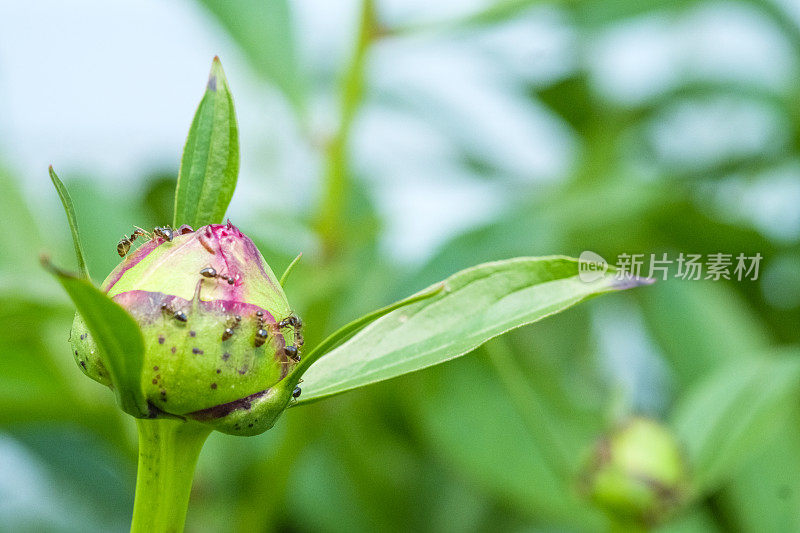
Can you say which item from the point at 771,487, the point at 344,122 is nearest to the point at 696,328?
the point at 771,487

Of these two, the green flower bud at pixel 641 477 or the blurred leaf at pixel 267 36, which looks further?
the blurred leaf at pixel 267 36

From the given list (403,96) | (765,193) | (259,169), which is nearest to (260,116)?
(259,169)

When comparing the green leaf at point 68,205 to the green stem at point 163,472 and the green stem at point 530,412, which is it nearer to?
the green stem at point 163,472

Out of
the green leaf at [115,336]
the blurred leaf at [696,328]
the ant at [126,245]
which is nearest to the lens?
the green leaf at [115,336]

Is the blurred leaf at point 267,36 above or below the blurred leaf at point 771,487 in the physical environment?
above

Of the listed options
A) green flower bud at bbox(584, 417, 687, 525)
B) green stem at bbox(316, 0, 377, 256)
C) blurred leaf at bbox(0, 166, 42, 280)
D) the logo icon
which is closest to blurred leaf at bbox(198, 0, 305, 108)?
green stem at bbox(316, 0, 377, 256)

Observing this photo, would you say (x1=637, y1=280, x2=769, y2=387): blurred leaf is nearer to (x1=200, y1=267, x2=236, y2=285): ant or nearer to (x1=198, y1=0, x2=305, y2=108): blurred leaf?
(x1=198, y1=0, x2=305, y2=108): blurred leaf

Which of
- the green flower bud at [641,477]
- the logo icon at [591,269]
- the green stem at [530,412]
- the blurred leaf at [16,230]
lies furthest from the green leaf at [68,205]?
the blurred leaf at [16,230]

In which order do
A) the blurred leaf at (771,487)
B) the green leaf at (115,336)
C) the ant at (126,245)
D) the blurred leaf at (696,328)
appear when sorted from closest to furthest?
the green leaf at (115,336) < the ant at (126,245) < the blurred leaf at (771,487) < the blurred leaf at (696,328)
